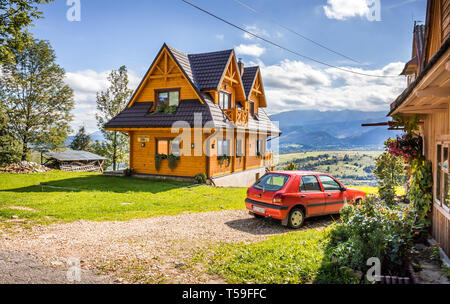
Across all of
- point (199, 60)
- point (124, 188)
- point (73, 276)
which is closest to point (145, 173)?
point (124, 188)

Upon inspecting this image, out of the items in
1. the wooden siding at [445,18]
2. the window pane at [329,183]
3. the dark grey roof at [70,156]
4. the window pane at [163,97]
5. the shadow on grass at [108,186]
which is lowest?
the shadow on grass at [108,186]

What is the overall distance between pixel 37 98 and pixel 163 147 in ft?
60.8

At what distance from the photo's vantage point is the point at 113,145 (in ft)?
124

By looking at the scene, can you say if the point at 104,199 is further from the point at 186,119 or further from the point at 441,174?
the point at 441,174

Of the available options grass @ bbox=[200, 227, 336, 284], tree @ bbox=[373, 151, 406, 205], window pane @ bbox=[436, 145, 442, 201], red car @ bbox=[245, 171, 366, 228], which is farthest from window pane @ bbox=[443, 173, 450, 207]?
tree @ bbox=[373, 151, 406, 205]

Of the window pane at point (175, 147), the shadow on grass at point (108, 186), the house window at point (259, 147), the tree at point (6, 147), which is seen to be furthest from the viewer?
the house window at point (259, 147)

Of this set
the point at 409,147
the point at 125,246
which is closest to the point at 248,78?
the point at 409,147

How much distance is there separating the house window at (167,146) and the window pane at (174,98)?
243cm

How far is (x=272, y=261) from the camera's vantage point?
5.50 m

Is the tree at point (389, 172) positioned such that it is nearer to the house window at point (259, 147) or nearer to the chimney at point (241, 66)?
the house window at point (259, 147)

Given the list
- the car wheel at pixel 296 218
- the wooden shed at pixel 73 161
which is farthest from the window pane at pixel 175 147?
the wooden shed at pixel 73 161

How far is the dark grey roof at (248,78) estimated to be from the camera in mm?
24219

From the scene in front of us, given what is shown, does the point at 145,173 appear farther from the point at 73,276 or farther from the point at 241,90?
the point at 73,276
